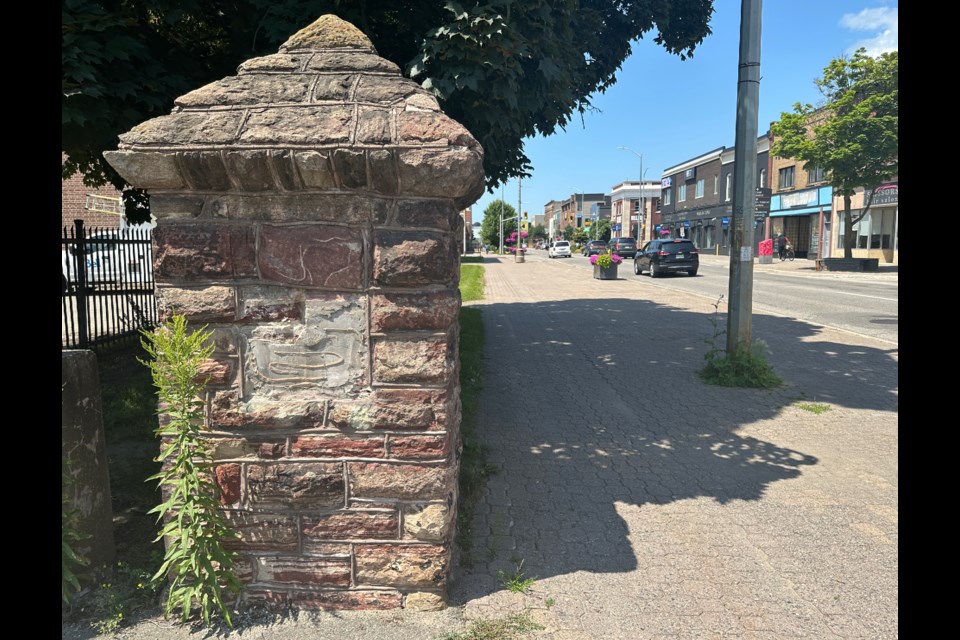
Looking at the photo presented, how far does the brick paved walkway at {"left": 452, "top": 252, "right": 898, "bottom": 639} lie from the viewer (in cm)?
288

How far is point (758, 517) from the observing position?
3.81 meters

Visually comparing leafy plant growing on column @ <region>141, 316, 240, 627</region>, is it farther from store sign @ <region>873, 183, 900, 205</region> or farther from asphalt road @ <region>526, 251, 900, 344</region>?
store sign @ <region>873, 183, 900, 205</region>

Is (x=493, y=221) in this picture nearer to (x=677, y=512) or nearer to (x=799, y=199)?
(x=799, y=199)

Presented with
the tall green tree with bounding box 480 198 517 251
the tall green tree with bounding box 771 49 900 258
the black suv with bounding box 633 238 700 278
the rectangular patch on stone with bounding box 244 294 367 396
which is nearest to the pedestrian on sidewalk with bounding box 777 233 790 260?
the tall green tree with bounding box 771 49 900 258

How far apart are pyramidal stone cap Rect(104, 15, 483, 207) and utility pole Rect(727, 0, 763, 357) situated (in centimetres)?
541

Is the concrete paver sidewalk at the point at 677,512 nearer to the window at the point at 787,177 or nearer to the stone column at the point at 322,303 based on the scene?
the stone column at the point at 322,303

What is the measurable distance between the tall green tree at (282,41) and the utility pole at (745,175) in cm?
207

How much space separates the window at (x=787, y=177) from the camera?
4347 centimetres

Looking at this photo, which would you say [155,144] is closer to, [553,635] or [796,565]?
[553,635]

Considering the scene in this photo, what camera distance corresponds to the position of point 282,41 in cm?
473

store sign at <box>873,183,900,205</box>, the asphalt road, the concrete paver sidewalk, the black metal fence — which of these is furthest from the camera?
store sign at <box>873,183,900,205</box>

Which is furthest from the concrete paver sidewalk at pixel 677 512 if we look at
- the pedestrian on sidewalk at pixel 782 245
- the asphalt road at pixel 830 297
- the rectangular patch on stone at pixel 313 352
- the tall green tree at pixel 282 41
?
the pedestrian on sidewalk at pixel 782 245
